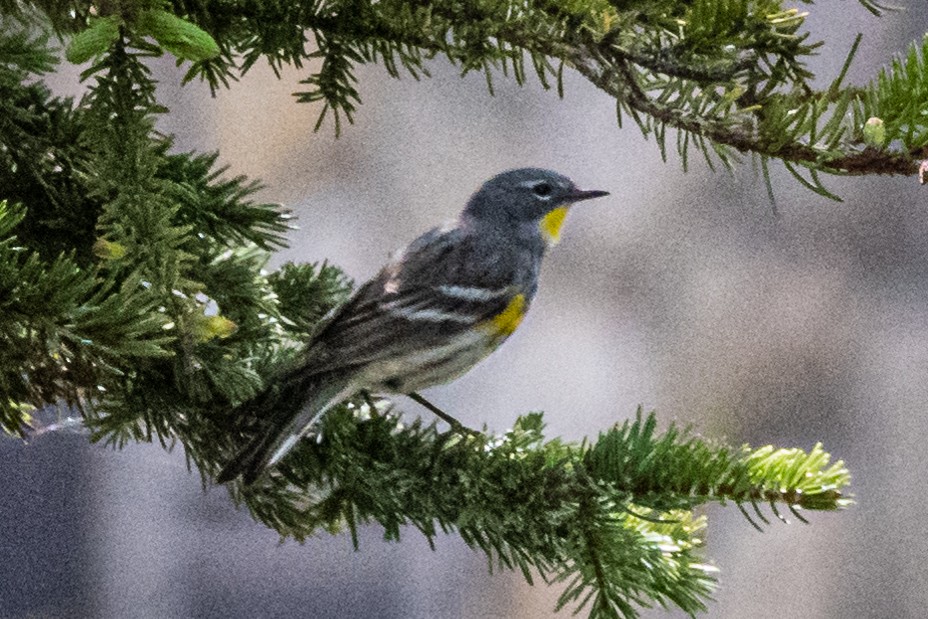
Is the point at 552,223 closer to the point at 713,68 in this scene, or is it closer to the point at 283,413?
the point at 283,413

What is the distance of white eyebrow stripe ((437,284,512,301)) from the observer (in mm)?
703

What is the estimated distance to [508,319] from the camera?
72 centimetres

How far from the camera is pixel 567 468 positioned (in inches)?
20.1

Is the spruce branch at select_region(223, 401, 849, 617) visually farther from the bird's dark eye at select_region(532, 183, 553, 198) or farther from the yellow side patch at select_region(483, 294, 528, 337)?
the bird's dark eye at select_region(532, 183, 553, 198)

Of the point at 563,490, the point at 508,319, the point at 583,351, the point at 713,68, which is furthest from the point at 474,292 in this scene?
the point at 583,351

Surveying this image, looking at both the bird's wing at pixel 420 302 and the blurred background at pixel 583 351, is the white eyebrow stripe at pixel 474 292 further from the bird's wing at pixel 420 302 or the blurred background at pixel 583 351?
the blurred background at pixel 583 351

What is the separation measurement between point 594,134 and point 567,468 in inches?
34.6

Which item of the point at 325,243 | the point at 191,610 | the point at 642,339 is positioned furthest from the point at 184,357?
the point at 642,339

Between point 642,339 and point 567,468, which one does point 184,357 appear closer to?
point 567,468

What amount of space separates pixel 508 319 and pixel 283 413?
22cm

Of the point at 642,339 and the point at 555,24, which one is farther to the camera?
the point at 642,339

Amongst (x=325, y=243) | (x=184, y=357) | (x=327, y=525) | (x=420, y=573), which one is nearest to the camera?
(x=184, y=357)

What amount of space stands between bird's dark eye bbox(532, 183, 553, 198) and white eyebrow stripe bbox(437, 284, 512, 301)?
0.10 meters

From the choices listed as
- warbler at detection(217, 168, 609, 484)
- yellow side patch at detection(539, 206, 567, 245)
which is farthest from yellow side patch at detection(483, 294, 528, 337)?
yellow side patch at detection(539, 206, 567, 245)
